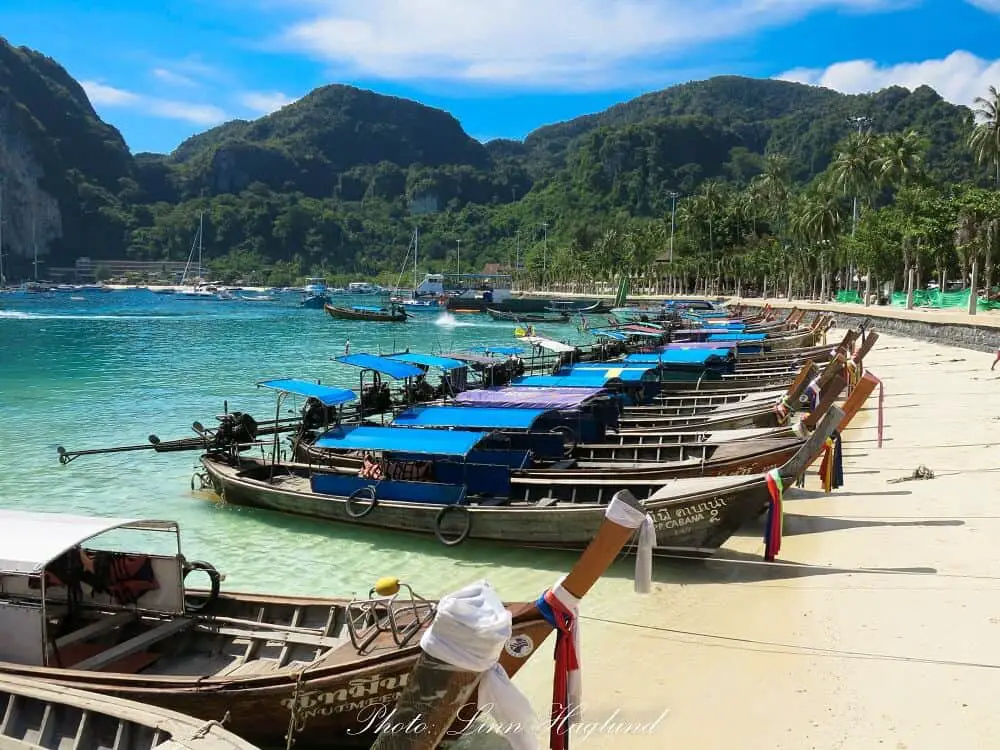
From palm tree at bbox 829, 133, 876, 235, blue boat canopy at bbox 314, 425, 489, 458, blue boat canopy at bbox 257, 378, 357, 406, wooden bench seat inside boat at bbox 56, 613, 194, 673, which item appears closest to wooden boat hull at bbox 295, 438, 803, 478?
blue boat canopy at bbox 257, 378, 357, 406

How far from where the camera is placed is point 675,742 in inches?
278

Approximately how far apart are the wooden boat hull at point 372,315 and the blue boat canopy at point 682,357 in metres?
56.5

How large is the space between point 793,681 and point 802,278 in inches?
3088

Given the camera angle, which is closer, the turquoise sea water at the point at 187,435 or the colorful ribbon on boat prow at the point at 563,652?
the colorful ribbon on boat prow at the point at 563,652

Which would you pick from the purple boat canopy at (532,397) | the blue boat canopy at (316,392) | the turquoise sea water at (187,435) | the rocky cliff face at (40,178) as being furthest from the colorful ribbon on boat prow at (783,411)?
the rocky cliff face at (40,178)

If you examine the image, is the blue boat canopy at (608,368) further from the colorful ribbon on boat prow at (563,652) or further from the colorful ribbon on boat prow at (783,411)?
the colorful ribbon on boat prow at (563,652)

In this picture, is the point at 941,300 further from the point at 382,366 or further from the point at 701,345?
the point at 382,366

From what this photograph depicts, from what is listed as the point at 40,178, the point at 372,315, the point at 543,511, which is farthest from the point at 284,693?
the point at 40,178

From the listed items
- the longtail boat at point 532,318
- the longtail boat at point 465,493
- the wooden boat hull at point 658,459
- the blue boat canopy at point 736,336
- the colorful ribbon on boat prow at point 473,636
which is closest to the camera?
the colorful ribbon on boat prow at point 473,636

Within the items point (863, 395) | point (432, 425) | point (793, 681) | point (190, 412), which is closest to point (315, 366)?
point (190, 412)

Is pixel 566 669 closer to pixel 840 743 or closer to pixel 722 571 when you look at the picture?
pixel 840 743

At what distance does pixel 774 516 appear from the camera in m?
10.8

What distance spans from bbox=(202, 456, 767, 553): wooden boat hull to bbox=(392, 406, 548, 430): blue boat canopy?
4.06 ft

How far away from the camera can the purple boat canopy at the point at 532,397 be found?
17172mm
